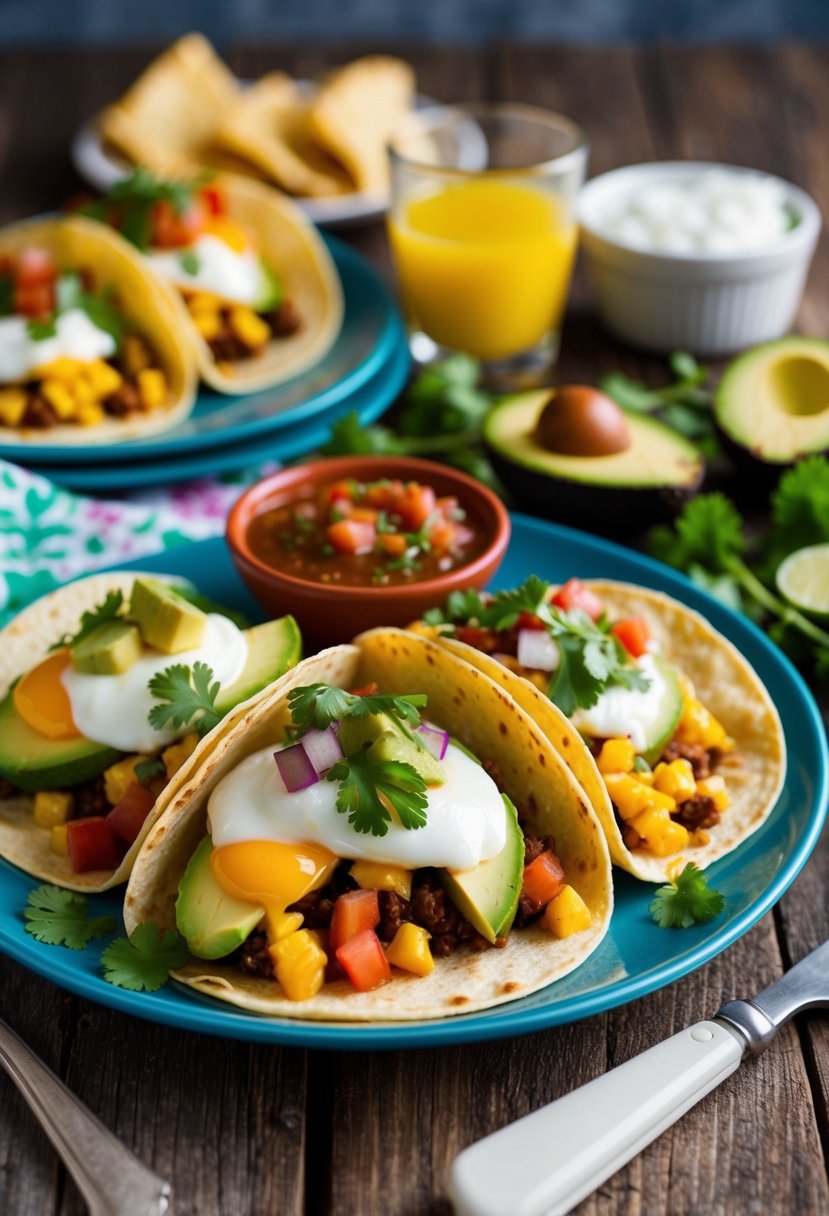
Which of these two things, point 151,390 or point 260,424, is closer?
point 260,424

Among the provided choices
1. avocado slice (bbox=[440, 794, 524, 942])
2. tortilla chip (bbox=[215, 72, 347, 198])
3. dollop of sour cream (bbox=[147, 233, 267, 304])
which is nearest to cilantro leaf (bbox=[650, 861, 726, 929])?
avocado slice (bbox=[440, 794, 524, 942])

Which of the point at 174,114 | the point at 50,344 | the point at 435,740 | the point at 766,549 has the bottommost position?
the point at 766,549

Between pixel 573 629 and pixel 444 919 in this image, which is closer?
pixel 444 919

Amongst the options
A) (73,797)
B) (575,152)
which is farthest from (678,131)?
(73,797)

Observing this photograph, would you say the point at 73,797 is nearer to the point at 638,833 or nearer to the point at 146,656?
the point at 146,656

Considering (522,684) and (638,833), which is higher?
(522,684)

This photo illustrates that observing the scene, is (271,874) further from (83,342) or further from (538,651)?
(83,342)

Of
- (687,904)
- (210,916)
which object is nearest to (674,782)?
(687,904)
